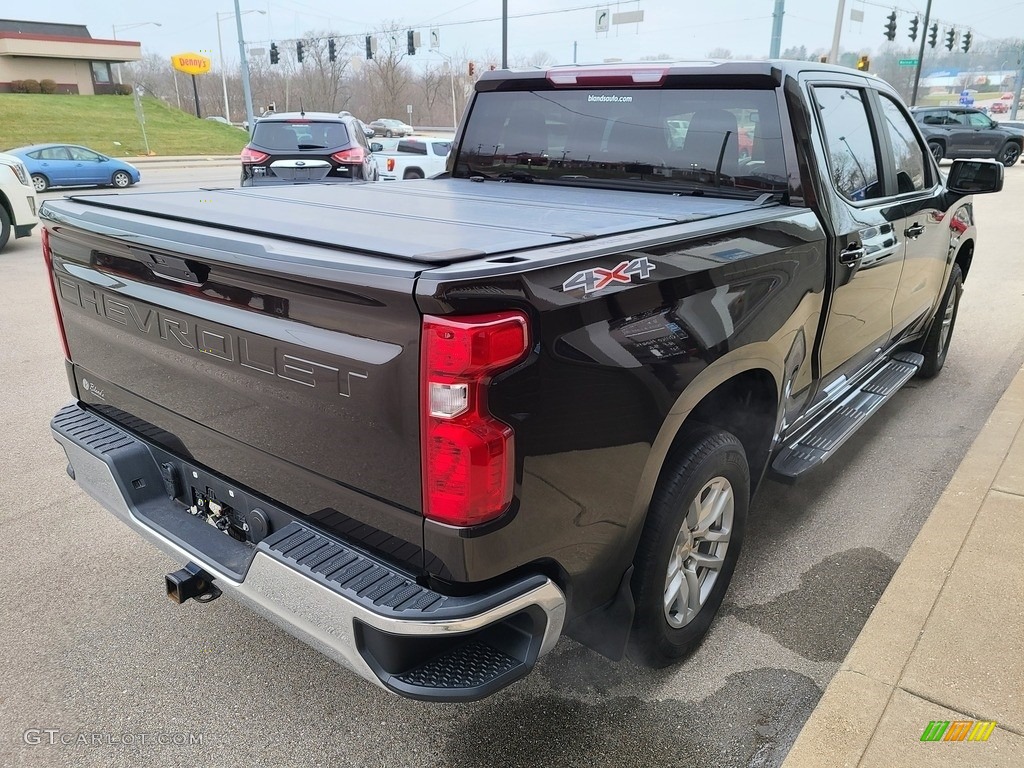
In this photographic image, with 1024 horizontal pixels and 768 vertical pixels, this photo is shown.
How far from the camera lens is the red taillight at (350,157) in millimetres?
11953

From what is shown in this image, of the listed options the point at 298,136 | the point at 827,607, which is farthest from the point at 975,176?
the point at 298,136

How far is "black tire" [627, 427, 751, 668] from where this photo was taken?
8.09ft

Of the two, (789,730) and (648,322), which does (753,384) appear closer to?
(648,322)

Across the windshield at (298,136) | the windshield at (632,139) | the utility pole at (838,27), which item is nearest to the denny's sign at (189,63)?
the utility pole at (838,27)

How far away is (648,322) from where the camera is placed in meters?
2.16

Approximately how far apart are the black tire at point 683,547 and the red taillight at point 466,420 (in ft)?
2.52

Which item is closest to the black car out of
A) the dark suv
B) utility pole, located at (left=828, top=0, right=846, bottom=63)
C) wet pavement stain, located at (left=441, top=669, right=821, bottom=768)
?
wet pavement stain, located at (left=441, top=669, right=821, bottom=768)

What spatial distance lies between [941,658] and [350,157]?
11.0m

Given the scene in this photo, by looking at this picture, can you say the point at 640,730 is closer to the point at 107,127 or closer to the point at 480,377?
the point at 480,377

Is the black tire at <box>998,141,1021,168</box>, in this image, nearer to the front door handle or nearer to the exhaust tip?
the front door handle

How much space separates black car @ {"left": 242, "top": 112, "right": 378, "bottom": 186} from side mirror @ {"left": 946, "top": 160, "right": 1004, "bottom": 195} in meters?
9.00

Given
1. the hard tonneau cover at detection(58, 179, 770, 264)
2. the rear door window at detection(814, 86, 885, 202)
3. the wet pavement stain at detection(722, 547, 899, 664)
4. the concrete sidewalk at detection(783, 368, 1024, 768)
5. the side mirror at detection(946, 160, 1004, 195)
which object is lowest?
the wet pavement stain at detection(722, 547, 899, 664)

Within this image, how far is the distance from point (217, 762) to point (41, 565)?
160 centimetres

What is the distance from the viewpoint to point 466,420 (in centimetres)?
178
